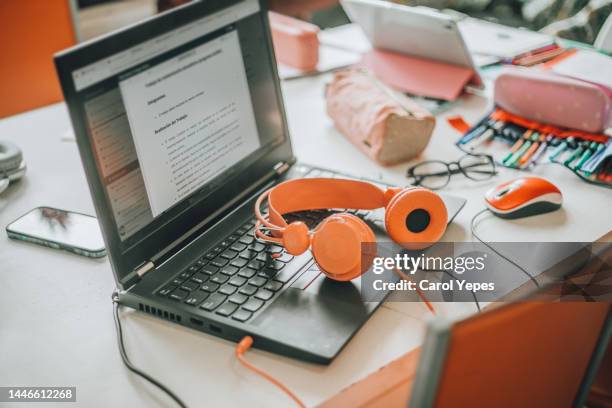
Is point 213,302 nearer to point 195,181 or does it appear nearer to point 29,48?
point 195,181

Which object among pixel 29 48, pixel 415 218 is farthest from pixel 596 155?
pixel 29 48

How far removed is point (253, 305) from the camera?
2.61 feet

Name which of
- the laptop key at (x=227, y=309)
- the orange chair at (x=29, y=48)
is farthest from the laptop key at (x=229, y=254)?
the orange chair at (x=29, y=48)

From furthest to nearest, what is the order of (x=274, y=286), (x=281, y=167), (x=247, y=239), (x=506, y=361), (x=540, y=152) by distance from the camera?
(x=540, y=152), (x=281, y=167), (x=247, y=239), (x=274, y=286), (x=506, y=361)

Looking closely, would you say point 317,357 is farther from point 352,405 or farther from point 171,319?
point 171,319

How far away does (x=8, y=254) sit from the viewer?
0.97m

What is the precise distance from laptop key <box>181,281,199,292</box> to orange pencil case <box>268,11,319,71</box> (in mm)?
891

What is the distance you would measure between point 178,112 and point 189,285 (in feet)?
0.81

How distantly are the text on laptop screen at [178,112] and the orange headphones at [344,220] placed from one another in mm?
121

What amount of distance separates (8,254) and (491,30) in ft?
4.58

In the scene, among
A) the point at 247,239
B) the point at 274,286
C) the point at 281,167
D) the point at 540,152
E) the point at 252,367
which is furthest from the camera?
the point at 540,152

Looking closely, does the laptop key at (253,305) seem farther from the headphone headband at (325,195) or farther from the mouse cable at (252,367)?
the headphone headband at (325,195)

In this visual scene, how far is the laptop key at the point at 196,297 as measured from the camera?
0.80m

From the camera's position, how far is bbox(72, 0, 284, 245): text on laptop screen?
0.79m
